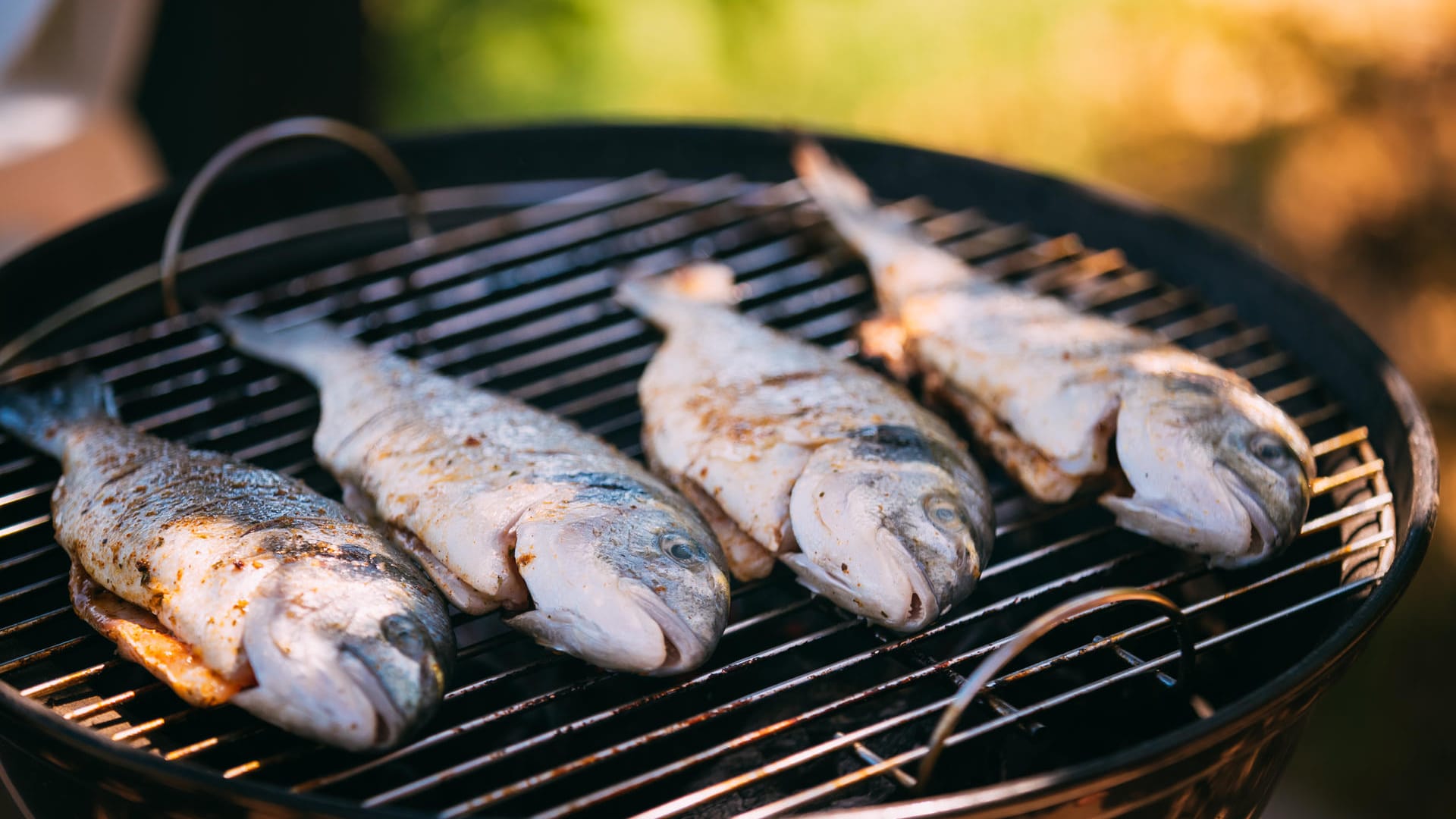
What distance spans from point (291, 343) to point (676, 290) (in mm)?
1104

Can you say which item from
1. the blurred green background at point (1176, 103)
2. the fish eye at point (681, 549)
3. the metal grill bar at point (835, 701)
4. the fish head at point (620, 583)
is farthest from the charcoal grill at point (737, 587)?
the blurred green background at point (1176, 103)

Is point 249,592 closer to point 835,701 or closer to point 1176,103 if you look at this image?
point 835,701

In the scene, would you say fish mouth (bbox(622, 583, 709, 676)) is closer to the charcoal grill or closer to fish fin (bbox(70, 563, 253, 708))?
the charcoal grill

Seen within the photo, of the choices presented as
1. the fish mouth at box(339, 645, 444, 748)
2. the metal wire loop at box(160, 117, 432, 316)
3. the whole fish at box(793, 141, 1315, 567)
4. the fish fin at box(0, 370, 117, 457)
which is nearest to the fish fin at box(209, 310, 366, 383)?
the metal wire loop at box(160, 117, 432, 316)

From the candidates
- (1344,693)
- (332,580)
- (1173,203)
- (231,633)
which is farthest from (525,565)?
(1173,203)

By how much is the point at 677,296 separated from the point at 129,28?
3.86 meters

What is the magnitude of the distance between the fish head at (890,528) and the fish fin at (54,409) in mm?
1795

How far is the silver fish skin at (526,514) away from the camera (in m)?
2.22

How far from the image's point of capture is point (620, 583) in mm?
2209

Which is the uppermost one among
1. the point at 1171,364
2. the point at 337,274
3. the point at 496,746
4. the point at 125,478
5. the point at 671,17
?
the point at 671,17

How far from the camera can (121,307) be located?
352 cm

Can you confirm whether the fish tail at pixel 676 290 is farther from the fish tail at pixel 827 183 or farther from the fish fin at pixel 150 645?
the fish fin at pixel 150 645

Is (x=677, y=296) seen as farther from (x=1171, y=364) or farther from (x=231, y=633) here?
(x=231, y=633)

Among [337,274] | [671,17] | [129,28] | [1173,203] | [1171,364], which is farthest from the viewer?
[671,17]
